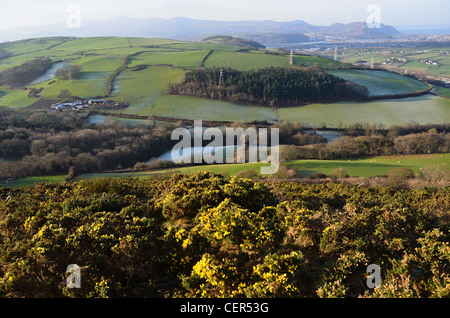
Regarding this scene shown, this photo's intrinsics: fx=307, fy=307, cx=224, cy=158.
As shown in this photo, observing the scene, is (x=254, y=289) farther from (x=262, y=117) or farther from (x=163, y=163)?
(x=262, y=117)

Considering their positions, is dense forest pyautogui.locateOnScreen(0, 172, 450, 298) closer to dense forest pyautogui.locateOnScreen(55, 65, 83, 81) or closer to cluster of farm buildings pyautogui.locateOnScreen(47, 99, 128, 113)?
cluster of farm buildings pyautogui.locateOnScreen(47, 99, 128, 113)

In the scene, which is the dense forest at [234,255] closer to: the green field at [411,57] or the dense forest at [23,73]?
the dense forest at [23,73]

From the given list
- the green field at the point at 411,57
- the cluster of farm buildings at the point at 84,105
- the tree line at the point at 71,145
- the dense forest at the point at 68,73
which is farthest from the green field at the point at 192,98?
the green field at the point at 411,57

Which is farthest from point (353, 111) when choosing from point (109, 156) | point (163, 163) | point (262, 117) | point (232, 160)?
point (109, 156)

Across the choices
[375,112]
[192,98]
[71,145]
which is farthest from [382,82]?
[71,145]

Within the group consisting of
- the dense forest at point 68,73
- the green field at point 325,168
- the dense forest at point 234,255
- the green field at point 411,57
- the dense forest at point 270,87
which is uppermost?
the green field at point 411,57

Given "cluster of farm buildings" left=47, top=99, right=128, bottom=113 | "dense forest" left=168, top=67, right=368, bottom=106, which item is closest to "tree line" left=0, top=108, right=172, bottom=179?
"cluster of farm buildings" left=47, top=99, right=128, bottom=113
